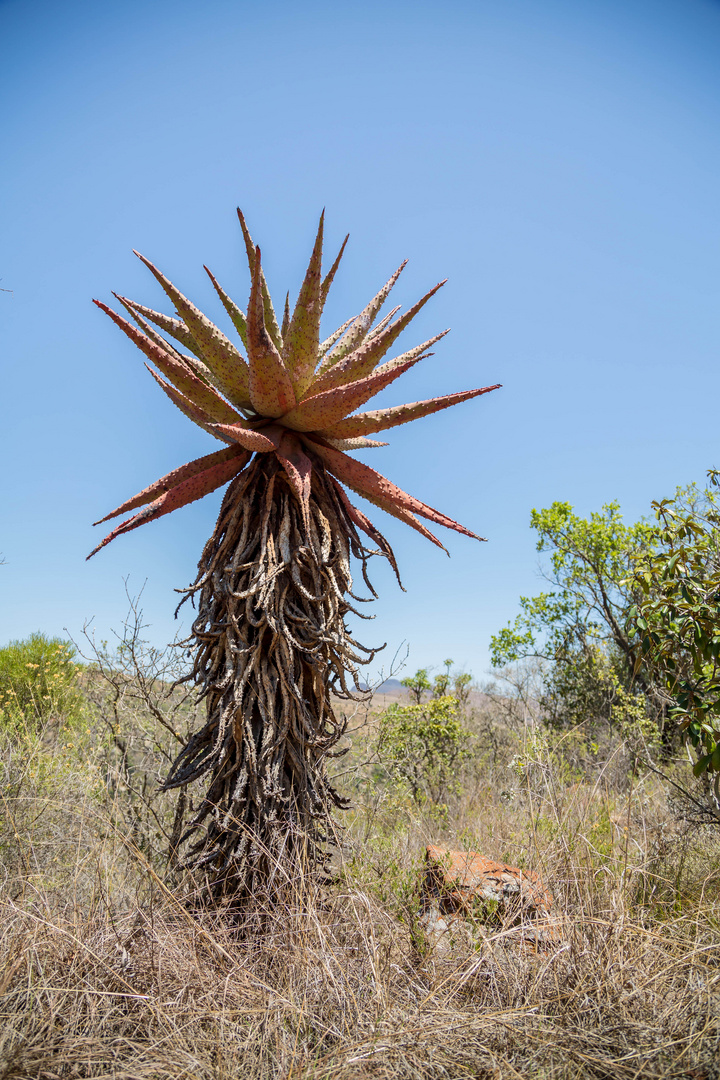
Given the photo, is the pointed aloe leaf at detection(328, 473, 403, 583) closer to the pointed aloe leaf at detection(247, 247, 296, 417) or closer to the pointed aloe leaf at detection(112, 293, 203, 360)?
the pointed aloe leaf at detection(247, 247, 296, 417)

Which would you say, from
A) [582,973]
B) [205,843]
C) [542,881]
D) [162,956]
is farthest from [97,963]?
[542,881]

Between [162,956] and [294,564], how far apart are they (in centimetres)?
146

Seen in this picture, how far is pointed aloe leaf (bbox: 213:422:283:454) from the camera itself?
2.11 metres

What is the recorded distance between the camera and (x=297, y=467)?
7.70 feet

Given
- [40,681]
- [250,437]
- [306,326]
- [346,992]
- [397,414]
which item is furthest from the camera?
[40,681]

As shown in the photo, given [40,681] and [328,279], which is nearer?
[328,279]

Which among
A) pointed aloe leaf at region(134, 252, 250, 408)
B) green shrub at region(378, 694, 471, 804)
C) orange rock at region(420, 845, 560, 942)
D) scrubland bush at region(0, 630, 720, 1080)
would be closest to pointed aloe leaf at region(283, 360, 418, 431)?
pointed aloe leaf at region(134, 252, 250, 408)

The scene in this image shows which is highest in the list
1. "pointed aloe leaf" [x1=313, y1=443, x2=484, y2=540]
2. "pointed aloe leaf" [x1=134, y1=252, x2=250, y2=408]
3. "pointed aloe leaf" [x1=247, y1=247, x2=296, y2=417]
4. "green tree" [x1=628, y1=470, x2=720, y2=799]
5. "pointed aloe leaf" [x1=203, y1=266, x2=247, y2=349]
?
"pointed aloe leaf" [x1=203, y1=266, x2=247, y2=349]

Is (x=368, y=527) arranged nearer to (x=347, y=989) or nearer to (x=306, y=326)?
(x=306, y=326)

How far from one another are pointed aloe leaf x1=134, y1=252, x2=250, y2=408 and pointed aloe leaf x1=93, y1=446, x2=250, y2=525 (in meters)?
0.27

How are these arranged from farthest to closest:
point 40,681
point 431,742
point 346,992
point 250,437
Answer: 1. point 40,681
2. point 431,742
3. point 250,437
4. point 346,992

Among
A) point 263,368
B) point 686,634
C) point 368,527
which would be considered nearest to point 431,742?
point 686,634

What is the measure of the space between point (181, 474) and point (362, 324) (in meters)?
1.08

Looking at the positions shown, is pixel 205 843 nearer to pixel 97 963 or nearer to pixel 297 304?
pixel 97 963
